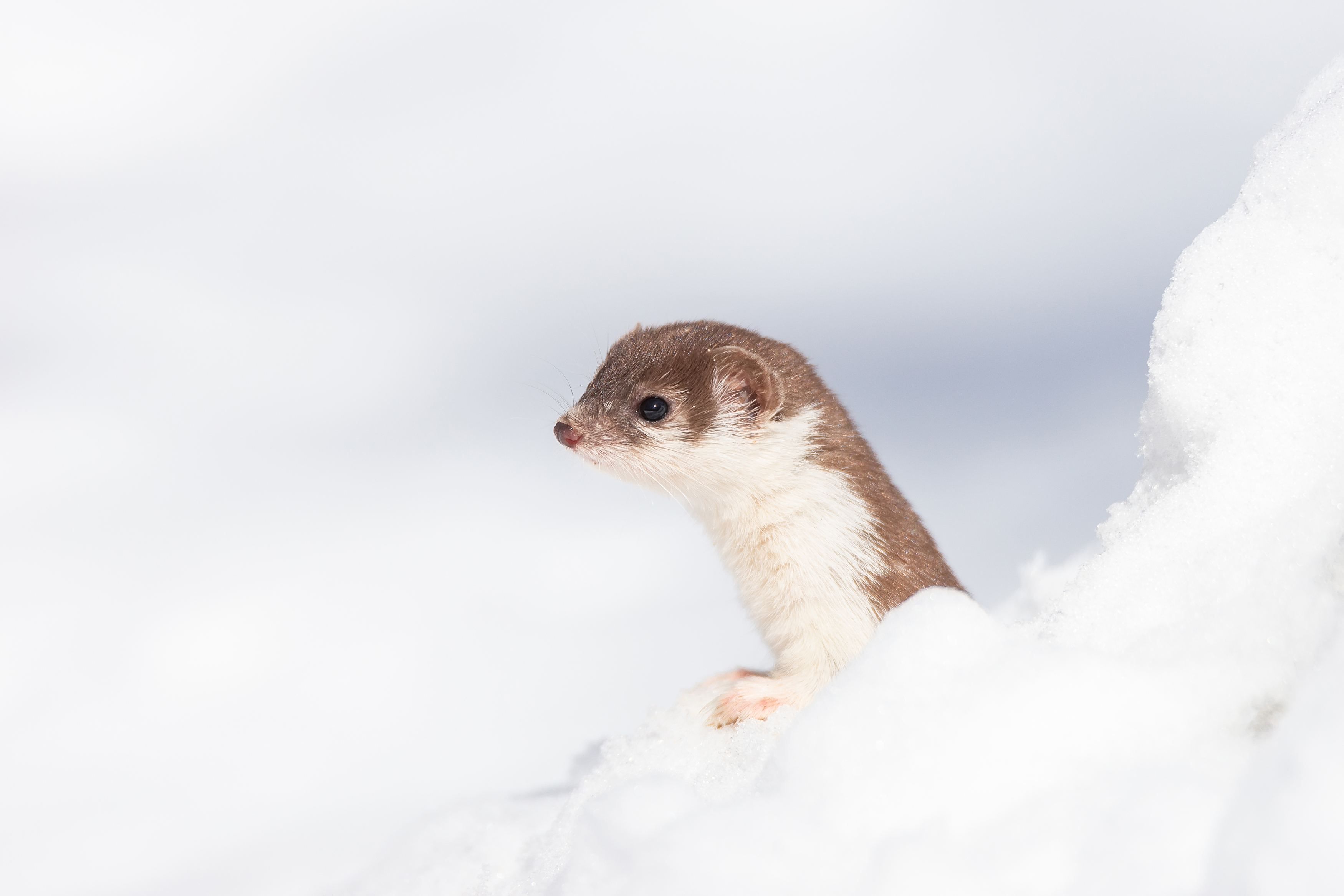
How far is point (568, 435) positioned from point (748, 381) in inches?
29.2

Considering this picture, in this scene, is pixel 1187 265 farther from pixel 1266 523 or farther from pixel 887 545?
pixel 887 545

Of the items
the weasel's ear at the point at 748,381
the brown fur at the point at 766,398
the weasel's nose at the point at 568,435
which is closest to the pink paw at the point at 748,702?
the brown fur at the point at 766,398

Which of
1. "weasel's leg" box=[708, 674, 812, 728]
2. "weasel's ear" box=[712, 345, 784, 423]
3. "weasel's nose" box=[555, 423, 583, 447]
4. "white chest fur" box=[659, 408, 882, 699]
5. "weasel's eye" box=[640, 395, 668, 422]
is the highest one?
"weasel's nose" box=[555, 423, 583, 447]

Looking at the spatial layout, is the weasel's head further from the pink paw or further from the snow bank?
the snow bank

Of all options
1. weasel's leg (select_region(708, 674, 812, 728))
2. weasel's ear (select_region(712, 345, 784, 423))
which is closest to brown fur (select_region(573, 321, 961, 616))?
weasel's ear (select_region(712, 345, 784, 423))

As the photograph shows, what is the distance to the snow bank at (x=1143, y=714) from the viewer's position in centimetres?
118

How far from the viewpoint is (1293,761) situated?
1087 millimetres

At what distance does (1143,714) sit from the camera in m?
1.37

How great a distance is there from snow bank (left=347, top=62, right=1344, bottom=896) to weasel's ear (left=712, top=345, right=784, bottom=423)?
148 centimetres

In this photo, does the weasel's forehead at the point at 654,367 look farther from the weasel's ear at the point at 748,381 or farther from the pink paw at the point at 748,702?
the pink paw at the point at 748,702

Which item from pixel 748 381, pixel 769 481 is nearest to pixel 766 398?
pixel 748 381

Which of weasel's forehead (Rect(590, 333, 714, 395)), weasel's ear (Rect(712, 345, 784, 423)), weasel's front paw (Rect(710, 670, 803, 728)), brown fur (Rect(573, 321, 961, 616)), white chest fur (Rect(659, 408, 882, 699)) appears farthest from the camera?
weasel's forehead (Rect(590, 333, 714, 395))

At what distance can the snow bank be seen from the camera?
118 cm

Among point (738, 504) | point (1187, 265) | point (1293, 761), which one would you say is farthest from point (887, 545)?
point (1293, 761)
